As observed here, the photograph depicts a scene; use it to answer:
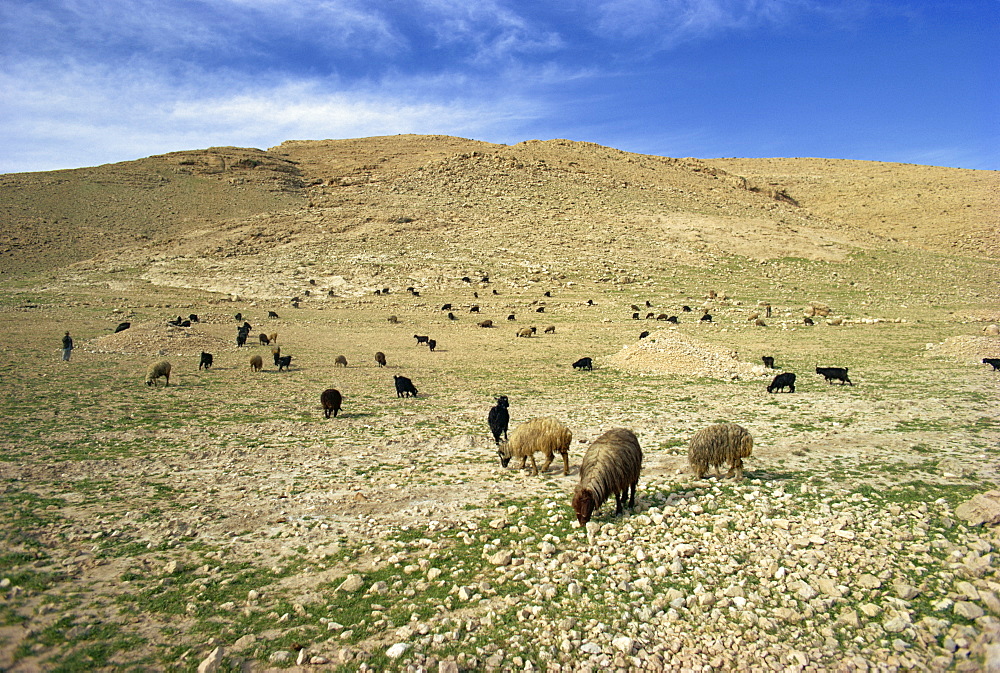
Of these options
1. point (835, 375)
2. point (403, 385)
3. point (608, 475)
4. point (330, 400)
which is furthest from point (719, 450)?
point (835, 375)

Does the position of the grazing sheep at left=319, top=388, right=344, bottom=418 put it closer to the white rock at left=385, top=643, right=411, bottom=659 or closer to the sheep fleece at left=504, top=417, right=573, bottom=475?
the sheep fleece at left=504, top=417, right=573, bottom=475

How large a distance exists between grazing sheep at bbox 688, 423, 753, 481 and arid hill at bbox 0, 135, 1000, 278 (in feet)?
164

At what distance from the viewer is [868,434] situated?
1352cm

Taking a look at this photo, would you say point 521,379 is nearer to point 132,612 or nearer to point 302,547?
point 302,547

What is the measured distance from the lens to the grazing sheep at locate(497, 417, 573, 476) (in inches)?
440

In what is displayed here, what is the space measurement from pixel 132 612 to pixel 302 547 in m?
2.12

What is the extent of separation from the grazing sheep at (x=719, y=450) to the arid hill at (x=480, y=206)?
164 ft

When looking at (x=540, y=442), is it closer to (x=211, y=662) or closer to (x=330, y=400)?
(x=211, y=662)

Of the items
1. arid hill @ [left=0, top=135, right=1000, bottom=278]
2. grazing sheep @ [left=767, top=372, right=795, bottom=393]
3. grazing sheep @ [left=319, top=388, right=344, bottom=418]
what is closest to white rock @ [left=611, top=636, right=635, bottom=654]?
grazing sheep @ [left=319, top=388, right=344, bottom=418]

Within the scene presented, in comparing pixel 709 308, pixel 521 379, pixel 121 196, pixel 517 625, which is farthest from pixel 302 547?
pixel 121 196

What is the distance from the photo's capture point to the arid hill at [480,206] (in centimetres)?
6359

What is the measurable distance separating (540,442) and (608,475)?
8.61 ft

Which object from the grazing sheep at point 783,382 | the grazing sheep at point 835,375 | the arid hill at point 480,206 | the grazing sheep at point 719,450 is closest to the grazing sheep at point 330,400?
the grazing sheep at point 719,450

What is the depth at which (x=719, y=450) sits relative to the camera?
10328 mm
